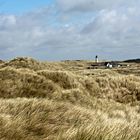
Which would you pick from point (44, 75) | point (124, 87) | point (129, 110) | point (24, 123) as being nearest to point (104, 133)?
point (24, 123)

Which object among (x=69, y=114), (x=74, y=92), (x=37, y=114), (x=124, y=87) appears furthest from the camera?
(x=124, y=87)

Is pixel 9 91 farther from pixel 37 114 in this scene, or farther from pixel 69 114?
pixel 37 114

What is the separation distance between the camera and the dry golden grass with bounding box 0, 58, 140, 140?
687 cm

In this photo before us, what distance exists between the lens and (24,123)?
7.17 meters

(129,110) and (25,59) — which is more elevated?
(25,59)

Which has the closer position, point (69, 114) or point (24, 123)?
point (24, 123)

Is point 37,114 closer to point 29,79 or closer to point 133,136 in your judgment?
point 133,136

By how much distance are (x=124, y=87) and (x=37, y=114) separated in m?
19.2

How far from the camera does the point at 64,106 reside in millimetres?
10820

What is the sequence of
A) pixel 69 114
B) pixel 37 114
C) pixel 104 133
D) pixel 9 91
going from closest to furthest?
pixel 104 133, pixel 37 114, pixel 69 114, pixel 9 91

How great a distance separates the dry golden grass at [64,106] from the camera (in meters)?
6.87

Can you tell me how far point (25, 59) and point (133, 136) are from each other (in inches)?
1048

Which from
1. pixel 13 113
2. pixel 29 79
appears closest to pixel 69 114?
pixel 13 113

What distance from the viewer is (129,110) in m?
21.0
